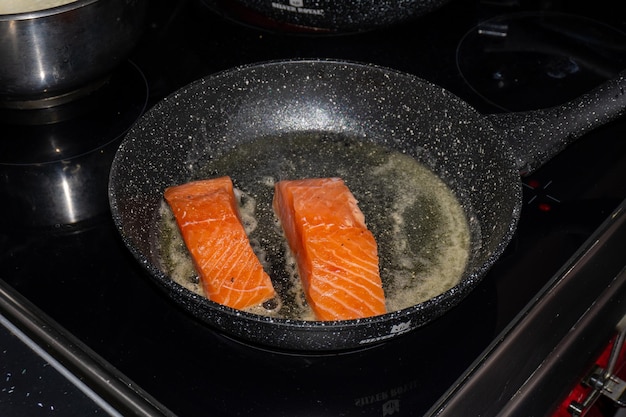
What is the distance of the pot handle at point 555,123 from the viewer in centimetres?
97

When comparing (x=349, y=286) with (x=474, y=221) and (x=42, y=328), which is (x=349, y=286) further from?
(x=42, y=328)

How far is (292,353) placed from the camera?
849 millimetres

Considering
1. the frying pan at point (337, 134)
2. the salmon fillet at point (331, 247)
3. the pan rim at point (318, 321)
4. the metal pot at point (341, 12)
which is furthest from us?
the metal pot at point (341, 12)

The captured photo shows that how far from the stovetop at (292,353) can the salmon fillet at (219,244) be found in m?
0.06

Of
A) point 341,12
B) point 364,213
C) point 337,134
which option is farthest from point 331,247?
point 341,12

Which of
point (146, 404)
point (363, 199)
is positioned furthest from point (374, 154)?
point (146, 404)

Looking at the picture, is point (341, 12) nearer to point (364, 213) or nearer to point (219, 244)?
point (364, 213)

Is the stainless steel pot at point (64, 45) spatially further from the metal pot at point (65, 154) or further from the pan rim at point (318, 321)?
the pan rim at point (318, 321)

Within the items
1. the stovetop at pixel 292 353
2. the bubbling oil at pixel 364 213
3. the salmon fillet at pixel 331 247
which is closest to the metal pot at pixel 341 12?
the stovetop at pixel 292 353

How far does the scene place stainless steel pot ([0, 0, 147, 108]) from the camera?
96cm

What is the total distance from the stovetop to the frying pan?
4 centimetres

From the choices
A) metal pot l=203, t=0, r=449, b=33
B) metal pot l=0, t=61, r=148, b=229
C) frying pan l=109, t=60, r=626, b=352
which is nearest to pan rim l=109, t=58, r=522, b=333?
frying pan l=109, t=60, r=626, b=352

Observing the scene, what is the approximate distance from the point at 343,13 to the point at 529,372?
0.61 metres

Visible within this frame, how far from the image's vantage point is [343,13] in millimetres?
1157
